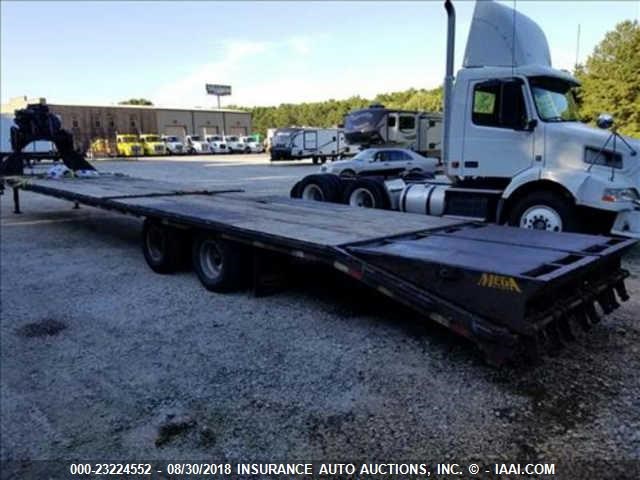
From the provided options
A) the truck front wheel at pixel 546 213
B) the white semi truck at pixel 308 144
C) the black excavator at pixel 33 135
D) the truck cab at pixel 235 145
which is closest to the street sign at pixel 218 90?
the truck cab at pixel 235 145

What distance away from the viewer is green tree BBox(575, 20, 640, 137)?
9383 mm

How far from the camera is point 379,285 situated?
4.29m

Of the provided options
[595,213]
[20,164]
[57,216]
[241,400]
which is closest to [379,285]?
[241,400]

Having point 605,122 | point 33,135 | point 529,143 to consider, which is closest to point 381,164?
point 33,135

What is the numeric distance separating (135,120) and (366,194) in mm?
57327

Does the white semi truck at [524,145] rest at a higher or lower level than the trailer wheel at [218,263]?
higher

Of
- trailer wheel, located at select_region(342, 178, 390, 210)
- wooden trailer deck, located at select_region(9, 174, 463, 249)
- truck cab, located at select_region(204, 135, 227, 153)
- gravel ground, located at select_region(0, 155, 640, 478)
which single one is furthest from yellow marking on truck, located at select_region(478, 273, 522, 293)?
truck cab, located at select_region(204, 135, 227, 153)

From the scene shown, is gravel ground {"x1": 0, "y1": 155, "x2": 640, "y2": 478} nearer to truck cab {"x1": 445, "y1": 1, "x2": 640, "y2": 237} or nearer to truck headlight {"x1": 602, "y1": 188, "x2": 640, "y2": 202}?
truck headlight {"x1": 602, "y1": 188, "x2": 640, "y2": 202}

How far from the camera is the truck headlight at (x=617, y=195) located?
269 inches

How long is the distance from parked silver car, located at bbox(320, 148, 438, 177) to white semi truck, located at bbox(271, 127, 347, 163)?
49.5ft

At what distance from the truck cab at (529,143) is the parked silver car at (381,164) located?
1005 centimetres

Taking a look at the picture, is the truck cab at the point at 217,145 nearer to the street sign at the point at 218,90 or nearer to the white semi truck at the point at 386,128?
the white semi truck at the point at 386,128

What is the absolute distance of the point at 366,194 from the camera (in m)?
10.9

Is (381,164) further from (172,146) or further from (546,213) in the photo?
(172,146)
